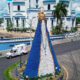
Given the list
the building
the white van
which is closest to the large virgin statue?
the white van

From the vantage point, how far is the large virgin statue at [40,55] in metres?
17.3

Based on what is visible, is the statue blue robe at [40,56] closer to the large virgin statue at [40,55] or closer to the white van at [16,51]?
the large virgin statue at [40,55]

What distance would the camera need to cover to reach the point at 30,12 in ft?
228

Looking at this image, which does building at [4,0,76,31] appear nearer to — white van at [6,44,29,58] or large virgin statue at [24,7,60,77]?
white van at [6,44,29,58]

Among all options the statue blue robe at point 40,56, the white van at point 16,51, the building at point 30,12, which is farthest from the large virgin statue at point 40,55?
the building at point 30,12

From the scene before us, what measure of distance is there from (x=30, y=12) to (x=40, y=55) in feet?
176

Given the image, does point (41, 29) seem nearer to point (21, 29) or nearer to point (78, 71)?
point (78, 71)

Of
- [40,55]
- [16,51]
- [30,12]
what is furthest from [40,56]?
[30,12]

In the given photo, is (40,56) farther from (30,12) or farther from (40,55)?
(30,12)

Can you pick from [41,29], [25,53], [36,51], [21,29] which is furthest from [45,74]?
[21,29]

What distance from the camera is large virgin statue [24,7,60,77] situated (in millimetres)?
A: 17344

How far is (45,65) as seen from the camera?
693 inches

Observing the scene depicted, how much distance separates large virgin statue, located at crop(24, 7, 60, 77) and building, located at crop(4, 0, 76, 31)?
50.2 m

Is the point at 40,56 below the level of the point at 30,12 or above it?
below
